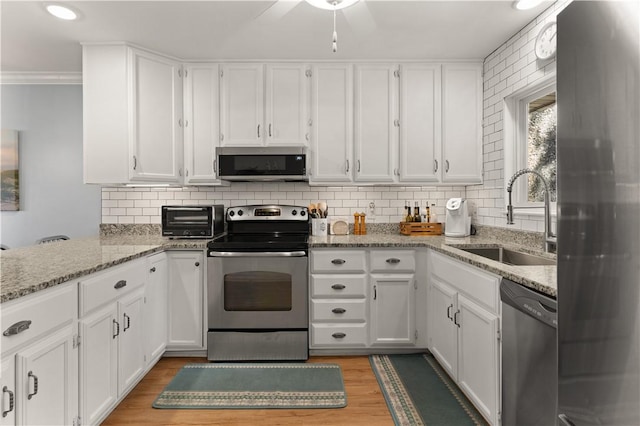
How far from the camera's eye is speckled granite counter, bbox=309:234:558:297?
4.85 ft

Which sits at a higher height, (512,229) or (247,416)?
(512,229)

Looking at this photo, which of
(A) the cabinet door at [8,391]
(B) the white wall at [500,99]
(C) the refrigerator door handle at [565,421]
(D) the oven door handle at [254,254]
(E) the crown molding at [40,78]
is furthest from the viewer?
(E) the crown molding at [40,78]

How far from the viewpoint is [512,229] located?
106 inches

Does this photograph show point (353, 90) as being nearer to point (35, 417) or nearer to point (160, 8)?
point (160, 8)

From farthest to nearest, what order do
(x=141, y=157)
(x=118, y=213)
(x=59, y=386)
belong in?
1. (x=118, y=213)
2. (x=141, y=157)
3. (x=59, y=386)

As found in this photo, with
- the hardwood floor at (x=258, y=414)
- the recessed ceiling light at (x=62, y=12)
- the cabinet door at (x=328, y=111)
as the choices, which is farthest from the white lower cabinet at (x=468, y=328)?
the recessed ceiling light at (x=62, y=12)

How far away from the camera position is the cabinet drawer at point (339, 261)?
2.86 meters

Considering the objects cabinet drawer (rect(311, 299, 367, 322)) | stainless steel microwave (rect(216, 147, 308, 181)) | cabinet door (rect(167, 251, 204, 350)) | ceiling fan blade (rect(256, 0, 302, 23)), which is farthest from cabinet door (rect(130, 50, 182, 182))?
cabinet drawer (rect(311, 299, 367, 322))

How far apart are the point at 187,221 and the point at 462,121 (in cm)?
248

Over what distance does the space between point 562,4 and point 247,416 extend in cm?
304

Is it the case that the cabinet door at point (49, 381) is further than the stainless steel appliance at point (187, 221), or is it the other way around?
the stainless steel appliance at point (187, 221)

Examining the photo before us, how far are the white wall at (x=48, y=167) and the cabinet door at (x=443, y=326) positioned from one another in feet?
10.2

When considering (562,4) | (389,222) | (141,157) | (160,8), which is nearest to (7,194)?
(141,157)

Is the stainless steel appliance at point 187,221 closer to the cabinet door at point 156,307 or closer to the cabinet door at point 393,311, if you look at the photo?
the cabinet door at point 156,307
